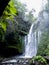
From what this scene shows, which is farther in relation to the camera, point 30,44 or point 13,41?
point 30,44

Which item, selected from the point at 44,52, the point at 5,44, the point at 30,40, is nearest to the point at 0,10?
the point at 44,52

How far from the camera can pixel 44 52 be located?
14164 mm

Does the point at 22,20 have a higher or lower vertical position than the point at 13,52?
higher

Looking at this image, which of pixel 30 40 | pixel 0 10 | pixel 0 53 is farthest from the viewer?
pixel 30 40

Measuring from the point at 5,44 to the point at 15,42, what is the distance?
2.99 feet

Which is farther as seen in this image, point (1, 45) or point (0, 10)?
point (1, 45)

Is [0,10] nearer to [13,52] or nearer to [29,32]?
[13,52]

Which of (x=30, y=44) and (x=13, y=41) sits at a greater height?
(x=13, y=41)

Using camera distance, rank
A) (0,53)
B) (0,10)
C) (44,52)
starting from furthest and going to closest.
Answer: (0,53), (44,52), (0,10)

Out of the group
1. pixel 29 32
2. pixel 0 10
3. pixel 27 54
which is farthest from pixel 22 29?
pixel 0 10

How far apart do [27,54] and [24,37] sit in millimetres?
1674

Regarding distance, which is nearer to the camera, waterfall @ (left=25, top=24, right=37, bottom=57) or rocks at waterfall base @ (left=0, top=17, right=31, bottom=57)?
rocks at waterfall base @ (left=0, top=17, right=31, bottom=57)

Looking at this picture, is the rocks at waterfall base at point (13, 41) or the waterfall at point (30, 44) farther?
the waterfall at point (30, 44)

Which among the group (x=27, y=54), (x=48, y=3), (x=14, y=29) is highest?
(x=48, y=3)
